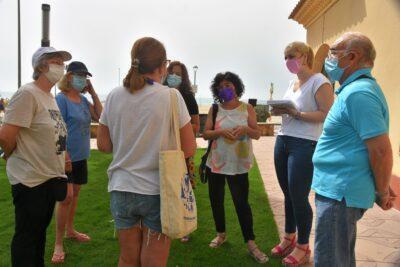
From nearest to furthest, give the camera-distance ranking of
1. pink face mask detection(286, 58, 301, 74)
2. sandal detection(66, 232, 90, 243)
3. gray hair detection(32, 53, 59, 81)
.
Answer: gray hair detection(32, 53, 59, 81) < pink face mask detection(286, 58, 301, 74) < sandal detection(66, 232, 90, 243)

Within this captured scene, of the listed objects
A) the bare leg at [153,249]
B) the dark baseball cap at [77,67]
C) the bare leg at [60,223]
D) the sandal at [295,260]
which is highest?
the dark baseball cap at [77,67]

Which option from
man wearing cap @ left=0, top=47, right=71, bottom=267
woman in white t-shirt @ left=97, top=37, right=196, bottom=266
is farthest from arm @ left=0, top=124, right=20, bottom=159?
woman in white t-shirt @ left=97, top=37, right=196, bottom=266

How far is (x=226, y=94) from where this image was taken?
14.2 ft

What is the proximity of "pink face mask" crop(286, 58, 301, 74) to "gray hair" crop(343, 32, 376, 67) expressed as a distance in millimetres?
1368

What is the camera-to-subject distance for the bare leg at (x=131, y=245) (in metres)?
2.54

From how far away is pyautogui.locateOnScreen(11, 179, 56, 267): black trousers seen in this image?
10.3ft

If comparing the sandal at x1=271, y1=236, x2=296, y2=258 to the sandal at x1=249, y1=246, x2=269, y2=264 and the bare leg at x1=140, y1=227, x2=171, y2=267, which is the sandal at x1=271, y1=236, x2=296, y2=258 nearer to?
the sandal at x1=249, y1=246, x2=269, y2=264

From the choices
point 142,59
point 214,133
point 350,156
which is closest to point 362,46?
point 350,156

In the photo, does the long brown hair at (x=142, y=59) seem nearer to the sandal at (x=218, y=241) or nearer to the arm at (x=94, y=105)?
the arm at (x=94, y=105)

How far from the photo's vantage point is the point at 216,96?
447 cm

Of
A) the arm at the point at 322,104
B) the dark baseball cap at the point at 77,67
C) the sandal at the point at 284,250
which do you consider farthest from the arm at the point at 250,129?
the dark baseball cap at the point at 77,67

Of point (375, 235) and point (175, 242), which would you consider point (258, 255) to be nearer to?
point (175, 242)

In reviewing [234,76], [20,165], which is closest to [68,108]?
[20,165]

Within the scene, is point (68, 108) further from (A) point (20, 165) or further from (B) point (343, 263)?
(B) point (343, 263)
